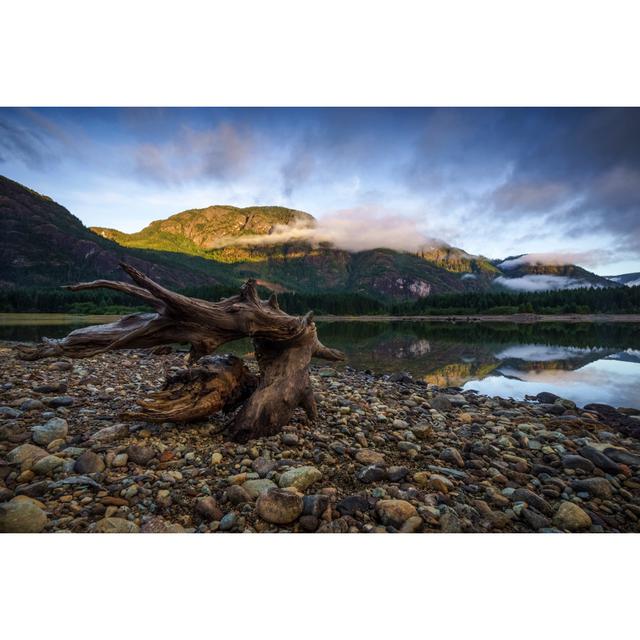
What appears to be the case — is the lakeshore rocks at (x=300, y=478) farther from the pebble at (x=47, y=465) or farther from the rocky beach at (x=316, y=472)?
the pebble at (x=47, y=465)

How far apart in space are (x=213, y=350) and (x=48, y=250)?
14442cm

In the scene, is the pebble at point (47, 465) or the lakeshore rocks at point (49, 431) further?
the lakeshore rocks at point (49, 431)

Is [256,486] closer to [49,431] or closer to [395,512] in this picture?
[395,512]

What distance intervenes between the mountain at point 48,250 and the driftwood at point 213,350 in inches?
3447

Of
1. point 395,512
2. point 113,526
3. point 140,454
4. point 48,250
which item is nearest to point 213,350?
point 140,454

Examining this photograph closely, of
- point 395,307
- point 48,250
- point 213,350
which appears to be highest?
point 48,250

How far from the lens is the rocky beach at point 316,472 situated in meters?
2.49

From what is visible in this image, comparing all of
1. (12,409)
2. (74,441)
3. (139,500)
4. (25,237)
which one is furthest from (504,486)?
(25,237)

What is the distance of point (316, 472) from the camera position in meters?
3.02

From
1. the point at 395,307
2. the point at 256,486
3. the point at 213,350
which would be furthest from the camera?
the point at 395,307

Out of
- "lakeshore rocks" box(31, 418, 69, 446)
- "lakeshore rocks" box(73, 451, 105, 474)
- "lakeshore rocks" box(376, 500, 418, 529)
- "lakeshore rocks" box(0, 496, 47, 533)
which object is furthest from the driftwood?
"lakeshore rocks" box(376, 500, 418, 529)

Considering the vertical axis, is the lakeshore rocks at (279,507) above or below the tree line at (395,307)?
below

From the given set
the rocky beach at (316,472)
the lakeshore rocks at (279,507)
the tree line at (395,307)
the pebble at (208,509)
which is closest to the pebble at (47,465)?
the rocky beach at (316,472)

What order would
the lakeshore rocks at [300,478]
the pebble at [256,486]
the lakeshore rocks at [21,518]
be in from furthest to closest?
1. the lakeshore rocks at [300,478]
2. the pebble at [256,486]
3. the lakeshore rocks at [21,518]
